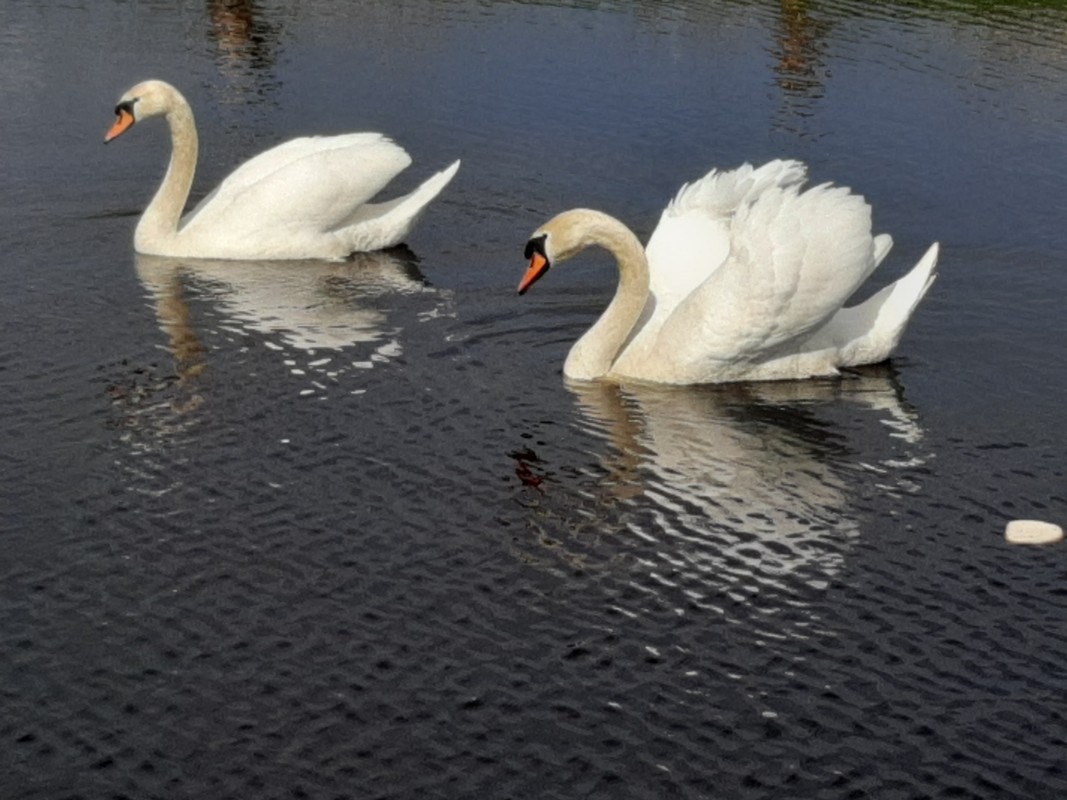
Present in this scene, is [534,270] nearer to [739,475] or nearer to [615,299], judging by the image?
[615,299]

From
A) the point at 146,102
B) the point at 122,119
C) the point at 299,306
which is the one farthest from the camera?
the point at 122,119

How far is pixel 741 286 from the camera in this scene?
15.3 m

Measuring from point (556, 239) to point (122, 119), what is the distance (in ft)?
20.6

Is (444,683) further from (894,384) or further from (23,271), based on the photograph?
(23,271)

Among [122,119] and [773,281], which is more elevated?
[122,119]

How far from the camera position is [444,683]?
10.9 m

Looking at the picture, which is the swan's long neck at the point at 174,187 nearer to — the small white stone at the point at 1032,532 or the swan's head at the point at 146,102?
the swan's head at the point at 146,102

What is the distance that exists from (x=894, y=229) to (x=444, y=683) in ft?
34.4

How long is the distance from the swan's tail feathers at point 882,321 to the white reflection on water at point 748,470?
224 mm

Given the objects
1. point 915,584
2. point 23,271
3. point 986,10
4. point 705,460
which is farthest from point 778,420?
point 986,10

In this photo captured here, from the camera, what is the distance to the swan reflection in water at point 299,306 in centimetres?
1585

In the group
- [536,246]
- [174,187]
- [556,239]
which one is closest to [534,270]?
[536,246]

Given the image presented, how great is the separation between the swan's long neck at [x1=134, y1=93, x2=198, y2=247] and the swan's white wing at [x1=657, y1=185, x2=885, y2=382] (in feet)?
18.4

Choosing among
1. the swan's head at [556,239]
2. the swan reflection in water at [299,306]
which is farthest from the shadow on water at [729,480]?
the swan reflection in water at [299,306]
